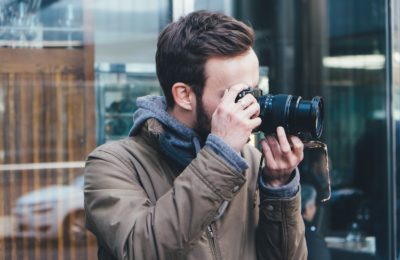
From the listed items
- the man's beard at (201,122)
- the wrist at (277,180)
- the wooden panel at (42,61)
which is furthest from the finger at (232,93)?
the wooden panel at (42,61)

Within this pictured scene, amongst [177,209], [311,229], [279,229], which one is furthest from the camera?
[311,229]

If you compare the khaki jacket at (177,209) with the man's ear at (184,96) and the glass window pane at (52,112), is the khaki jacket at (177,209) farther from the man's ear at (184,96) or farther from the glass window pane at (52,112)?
the glass window pane at (52,112)

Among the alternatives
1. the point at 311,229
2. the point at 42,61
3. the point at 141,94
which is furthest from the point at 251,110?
the point at 311,229

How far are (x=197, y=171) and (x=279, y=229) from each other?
306mm

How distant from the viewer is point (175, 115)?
1734 millimetres

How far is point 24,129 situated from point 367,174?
2.05m

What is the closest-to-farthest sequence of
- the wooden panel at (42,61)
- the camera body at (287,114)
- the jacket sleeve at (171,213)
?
the jacket sleeve at (171,213) → the camera body at (287,114) → the wooden panel at (42,61)

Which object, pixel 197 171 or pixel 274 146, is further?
pixel 274 146

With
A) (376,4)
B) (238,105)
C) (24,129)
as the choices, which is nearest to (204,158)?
(238,105)

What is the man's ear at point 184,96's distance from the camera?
1694 millimetres

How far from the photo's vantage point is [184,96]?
5.59ft

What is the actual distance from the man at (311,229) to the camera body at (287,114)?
7.98 ft

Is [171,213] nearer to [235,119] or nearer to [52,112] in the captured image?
[235,119]

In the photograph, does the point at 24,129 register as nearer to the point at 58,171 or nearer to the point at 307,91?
the point at 58,171
